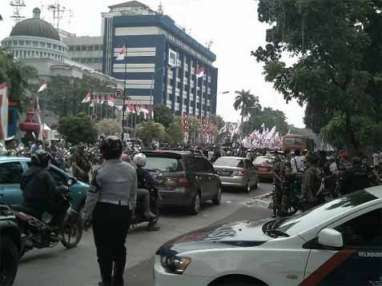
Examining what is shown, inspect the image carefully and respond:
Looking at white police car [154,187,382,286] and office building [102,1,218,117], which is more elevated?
office building [102,1,218,117]

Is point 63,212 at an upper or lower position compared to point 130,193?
lower

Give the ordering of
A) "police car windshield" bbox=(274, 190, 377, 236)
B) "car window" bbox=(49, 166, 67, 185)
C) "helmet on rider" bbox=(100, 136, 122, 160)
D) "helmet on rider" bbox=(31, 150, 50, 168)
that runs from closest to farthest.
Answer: "police car windshield" bbox=(274, 190, 377, 236) → "helmet on rider" bbox=(100, 136, 122, 160) → "helmet on rider" bbox=(31, 150, 50, 168) → "car window" bbox=(49, 166, 67, 185)

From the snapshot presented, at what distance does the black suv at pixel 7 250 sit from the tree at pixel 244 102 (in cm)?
13413

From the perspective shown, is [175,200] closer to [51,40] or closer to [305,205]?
[305,205]

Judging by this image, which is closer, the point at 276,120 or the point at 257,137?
the point at 257,137

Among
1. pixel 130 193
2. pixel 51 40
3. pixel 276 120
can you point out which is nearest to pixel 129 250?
pixel 130 193

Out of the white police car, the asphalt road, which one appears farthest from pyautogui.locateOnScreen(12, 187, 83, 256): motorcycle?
the white police car

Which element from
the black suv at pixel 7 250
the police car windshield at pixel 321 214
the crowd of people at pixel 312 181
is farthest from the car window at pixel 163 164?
the police car windshield at pixel 321 214

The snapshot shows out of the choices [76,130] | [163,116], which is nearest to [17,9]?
[163,116]

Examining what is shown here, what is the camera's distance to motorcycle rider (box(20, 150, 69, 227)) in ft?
27.2

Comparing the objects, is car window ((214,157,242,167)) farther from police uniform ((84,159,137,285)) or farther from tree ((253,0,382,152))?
police uniform ((84,159,137,285))

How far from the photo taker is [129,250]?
964cm

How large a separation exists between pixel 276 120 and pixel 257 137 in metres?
109

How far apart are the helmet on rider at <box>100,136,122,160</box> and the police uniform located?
55 millimetres
